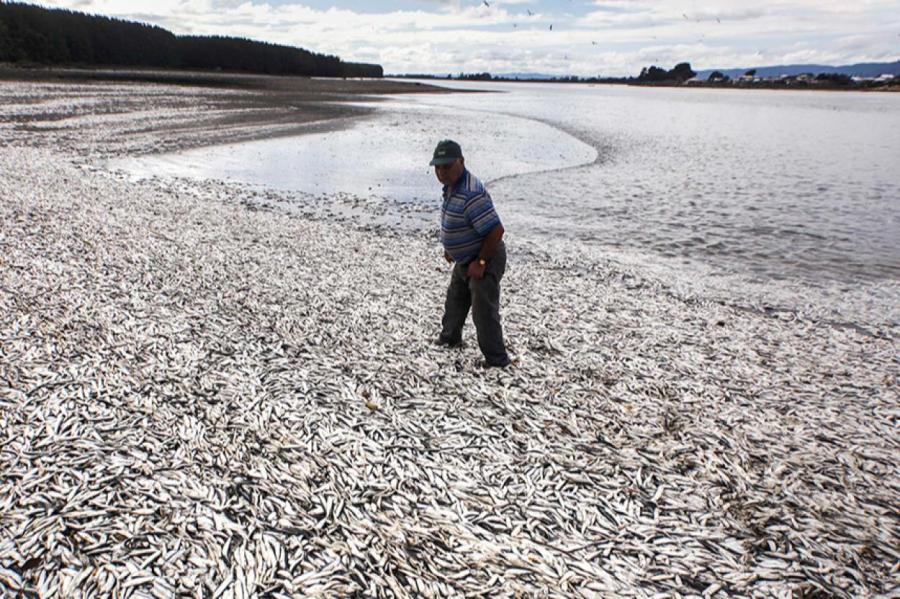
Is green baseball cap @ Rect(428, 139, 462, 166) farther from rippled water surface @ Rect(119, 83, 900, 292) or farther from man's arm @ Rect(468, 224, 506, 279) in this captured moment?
rippled water surface @ Rect(119, 83, 900, 292)

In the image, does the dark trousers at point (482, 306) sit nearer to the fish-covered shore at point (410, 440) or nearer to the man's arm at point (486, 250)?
the man's arm at point (486, 250)

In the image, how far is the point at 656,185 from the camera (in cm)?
2572

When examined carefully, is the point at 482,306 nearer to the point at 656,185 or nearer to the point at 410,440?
the point at 410,440

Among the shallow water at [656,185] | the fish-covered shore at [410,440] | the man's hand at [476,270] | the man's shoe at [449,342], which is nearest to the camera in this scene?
the fish-covered shore at [410,440]

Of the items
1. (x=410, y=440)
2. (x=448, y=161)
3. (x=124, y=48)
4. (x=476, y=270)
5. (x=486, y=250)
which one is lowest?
(x=410, y=440)

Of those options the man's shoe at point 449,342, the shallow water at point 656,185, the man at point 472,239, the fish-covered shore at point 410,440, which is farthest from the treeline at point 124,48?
the man at point 472,239

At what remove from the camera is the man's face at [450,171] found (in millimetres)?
6074

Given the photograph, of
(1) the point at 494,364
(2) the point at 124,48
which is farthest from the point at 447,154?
(2) the point at 124,48

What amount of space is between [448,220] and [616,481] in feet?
11.4

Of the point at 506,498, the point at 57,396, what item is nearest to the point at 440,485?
the point at 506,498

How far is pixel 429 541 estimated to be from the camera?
15.4ft

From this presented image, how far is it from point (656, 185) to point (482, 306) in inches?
855

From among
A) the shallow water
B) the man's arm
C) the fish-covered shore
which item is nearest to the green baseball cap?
the man's arm

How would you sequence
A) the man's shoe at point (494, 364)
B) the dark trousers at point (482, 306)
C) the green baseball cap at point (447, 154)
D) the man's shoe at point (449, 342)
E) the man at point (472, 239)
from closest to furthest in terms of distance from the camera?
the green baseball cap at point (447, 154)
the man at point (472, 239)
the dark trousers at point (482, 306)
the man's shoe at point (494, 364)
the man's shoe at point (449, 342)
